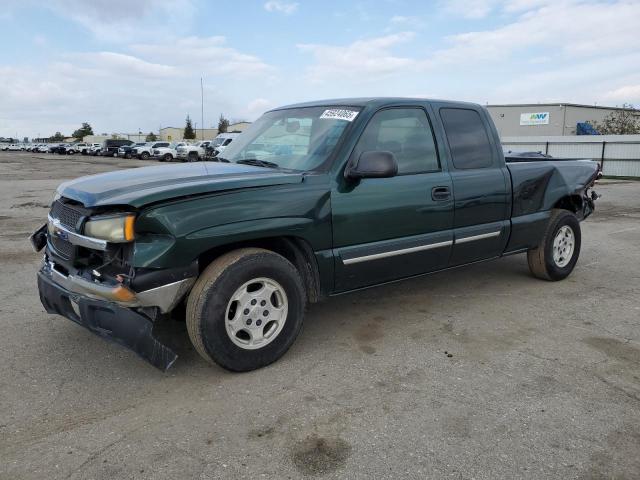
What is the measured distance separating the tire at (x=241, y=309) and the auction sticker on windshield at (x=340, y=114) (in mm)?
1240

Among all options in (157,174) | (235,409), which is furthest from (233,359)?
(157,174)

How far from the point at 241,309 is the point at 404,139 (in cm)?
191

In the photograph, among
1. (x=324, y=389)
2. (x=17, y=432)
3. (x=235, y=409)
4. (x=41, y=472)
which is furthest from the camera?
(x=324, y=389)

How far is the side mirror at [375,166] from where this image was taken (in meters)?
3.64

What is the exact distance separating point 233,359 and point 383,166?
1.60m

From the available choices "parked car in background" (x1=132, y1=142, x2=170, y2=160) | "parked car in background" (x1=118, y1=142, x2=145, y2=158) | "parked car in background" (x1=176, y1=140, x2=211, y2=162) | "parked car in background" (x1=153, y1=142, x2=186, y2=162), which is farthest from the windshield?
"parked car in background" (x1=118, y1=142, x2=145, y2=158)

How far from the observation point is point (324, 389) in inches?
130

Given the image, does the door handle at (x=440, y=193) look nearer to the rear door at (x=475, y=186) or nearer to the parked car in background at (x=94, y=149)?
the rear door at (x=475, y=186)

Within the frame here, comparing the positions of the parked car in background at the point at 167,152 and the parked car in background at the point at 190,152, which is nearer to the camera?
the parked car in background at the point at 190,152

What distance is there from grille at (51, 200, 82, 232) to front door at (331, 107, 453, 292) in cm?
166

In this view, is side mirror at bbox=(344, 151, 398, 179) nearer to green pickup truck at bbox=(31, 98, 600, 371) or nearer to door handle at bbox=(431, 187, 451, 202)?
green pickup truck at bbox=(31, 98, 600, 371)

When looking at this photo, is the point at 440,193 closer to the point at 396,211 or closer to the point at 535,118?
the point at 396,211

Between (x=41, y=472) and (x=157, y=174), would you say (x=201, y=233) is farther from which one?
(x=41, y=472)

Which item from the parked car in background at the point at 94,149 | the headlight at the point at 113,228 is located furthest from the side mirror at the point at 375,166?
the parked car in background at the point at 94,149
